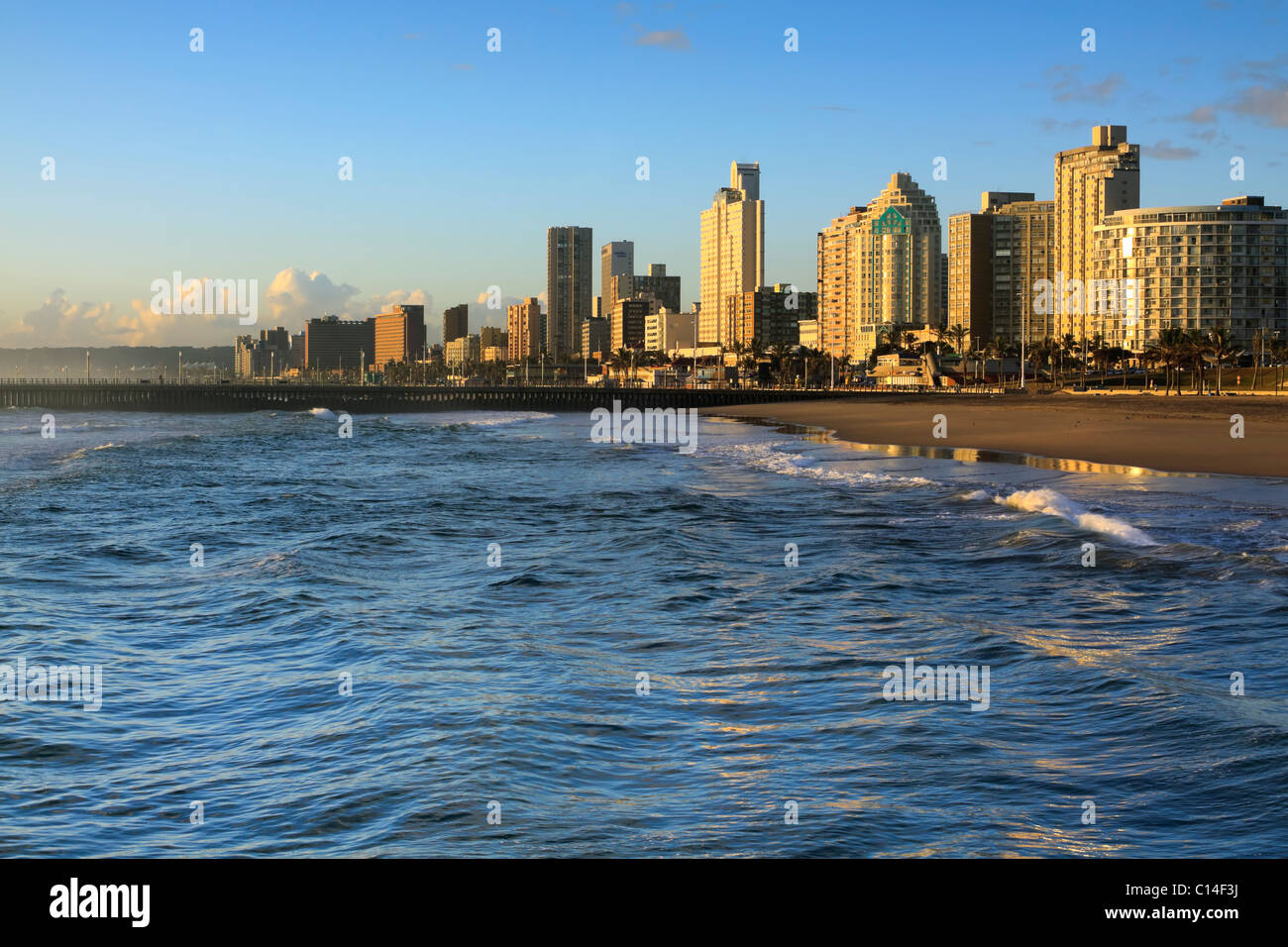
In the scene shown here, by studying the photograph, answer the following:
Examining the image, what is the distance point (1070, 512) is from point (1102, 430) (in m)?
38.0

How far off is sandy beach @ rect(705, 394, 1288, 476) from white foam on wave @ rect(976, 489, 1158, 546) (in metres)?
11.9

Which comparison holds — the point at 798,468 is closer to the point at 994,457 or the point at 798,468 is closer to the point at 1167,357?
the point at 994,457

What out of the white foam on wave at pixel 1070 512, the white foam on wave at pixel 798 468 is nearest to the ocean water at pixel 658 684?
the white foam on wave at pixel 1070 512

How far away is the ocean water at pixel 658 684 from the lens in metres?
8.16

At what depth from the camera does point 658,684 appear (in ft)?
40.5

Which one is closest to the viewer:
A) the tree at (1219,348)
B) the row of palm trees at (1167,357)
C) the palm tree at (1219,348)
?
the palm tree at (1219,348)

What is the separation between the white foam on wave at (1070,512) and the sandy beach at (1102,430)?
11927 mm

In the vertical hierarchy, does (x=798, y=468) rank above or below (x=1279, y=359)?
below

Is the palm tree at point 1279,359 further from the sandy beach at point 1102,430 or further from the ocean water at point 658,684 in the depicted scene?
the ocean water at point 658,684

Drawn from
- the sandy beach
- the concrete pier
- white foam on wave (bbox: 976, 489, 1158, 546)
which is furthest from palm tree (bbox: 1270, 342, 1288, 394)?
white foam on wave (bbox: 976, 489, 1158, 546)

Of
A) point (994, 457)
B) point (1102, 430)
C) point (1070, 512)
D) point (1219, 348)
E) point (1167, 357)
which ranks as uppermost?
point (1219, 348)

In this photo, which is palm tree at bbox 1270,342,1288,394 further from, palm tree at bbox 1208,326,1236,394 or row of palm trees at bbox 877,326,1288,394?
palm tree at bbox 1208,326,1236,394

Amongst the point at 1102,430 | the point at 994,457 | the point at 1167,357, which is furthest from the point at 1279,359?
the point at 994,457
